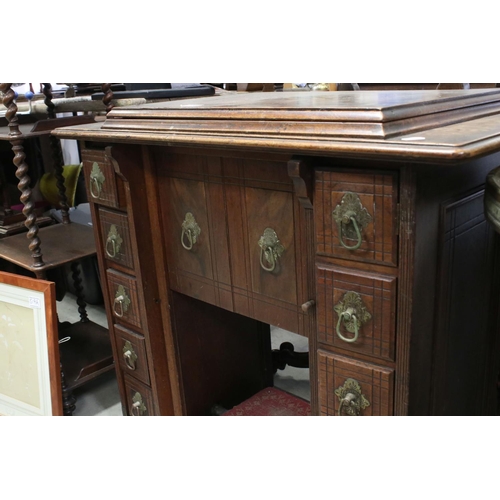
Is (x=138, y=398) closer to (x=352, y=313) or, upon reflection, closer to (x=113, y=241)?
(x=113, y=241)

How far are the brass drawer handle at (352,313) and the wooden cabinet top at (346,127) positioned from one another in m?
0.28

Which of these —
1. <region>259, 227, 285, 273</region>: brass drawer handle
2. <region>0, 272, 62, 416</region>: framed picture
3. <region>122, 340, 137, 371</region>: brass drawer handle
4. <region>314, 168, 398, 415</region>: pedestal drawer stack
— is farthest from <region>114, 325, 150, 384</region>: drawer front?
<region>314, 168, 398, 415</region>: pedestal drawer stack

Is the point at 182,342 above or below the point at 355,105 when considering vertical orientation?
below

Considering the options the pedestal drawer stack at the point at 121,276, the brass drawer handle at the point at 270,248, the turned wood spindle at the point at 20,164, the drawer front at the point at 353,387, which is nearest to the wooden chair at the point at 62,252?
the turned wood spindle at the point at 20,164

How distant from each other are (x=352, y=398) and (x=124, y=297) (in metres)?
0.78

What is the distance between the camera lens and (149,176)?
1.48 m

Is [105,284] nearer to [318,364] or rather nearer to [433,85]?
[318,364]

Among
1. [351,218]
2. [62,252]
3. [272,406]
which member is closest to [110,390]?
[62,252]

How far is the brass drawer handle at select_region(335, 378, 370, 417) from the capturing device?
3.75ft

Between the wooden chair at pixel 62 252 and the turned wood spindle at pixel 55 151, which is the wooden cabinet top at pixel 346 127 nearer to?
the wooden chair at pixel 62 252

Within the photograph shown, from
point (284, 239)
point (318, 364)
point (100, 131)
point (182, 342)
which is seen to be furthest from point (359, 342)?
point (100, 131)

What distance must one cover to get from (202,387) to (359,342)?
2.67 ft

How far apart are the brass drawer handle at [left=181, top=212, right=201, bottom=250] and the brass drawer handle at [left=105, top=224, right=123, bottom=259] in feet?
0.71

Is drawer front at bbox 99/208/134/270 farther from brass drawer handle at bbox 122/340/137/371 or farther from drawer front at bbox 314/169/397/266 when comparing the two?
Result: drawer front at bbox 314/169/397/266
